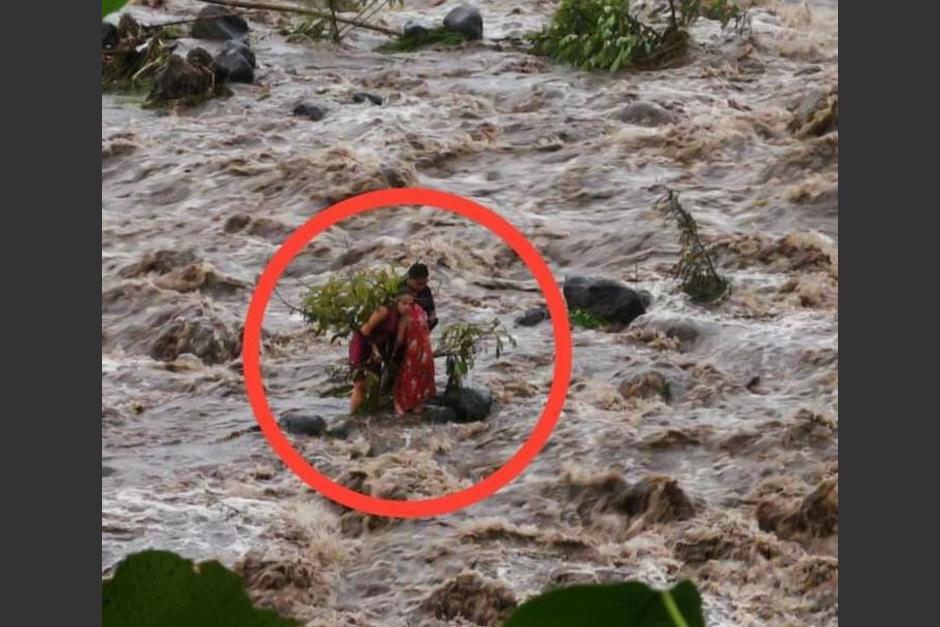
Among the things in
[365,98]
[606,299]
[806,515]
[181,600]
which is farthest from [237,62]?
[181,600]

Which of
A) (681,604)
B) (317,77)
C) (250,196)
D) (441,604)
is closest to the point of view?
(681,604)

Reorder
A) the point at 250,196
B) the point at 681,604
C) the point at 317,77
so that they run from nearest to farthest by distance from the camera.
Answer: the point at 681,604, the point at 250,196, the point at 317,77

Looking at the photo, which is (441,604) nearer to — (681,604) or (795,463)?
(795,463)

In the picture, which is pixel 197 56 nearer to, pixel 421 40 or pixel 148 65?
pixel 148 65

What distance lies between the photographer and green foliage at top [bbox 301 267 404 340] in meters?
1.31

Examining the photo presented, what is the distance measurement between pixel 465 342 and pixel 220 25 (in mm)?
446

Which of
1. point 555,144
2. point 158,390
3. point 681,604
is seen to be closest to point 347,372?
point 158,390

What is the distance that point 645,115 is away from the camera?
1455mm

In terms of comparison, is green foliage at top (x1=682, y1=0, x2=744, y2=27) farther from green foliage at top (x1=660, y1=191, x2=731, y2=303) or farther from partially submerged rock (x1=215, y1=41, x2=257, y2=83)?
partially submerged rock (x1=215, y1=41, x2=257, y2=83)

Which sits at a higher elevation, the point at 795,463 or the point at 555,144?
the point at 555,144

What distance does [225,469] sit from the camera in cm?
131

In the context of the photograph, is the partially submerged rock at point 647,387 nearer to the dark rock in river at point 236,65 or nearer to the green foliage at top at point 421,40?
the green foliage at top at point 421,40

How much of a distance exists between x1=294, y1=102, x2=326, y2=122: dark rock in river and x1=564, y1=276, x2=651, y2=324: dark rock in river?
0.33 meters

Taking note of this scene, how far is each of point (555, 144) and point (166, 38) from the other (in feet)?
1.32
